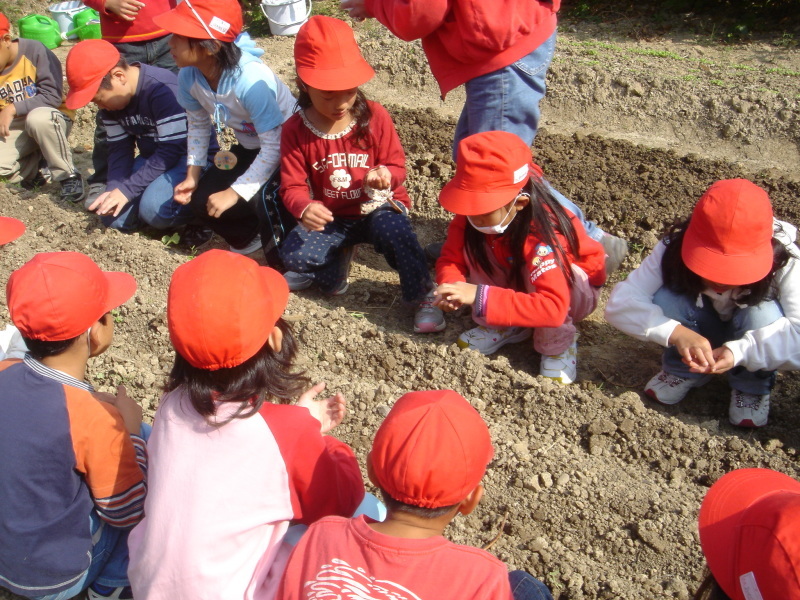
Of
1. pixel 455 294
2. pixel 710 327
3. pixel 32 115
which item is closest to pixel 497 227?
pixel 455 294

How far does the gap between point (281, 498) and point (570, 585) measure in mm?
1028

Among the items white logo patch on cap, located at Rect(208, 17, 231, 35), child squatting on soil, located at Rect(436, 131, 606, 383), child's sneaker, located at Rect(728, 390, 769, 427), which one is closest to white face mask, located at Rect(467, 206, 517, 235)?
child squatting on soil, located at Rect(436, 131, 606, 383)

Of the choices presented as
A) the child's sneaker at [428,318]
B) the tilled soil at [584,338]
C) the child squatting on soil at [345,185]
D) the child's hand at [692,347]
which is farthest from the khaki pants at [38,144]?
the child's hand at [692,347]

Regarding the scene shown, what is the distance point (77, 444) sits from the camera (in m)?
1.95

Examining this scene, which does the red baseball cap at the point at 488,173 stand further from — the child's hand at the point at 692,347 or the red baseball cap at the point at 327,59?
the child's hand at the point at 692,347

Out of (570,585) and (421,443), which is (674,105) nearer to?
(570,585)

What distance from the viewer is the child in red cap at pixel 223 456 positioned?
1765mm

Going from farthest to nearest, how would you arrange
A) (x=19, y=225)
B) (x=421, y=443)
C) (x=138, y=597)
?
(x=19, y=225) → (x=138, y=597) → (x=421, y=443)

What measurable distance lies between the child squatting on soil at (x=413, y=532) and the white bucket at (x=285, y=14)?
590cm

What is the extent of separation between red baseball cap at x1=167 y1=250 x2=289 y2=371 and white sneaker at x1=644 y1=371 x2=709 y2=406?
1.94 metres

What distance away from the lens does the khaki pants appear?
476cm

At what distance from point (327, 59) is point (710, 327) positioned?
78.8 inches

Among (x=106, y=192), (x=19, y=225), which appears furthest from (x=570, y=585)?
(x=106, y=192)

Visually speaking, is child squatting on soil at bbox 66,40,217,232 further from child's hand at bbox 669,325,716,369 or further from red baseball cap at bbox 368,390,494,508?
red baseball cap at bbox 368,390,494,508
